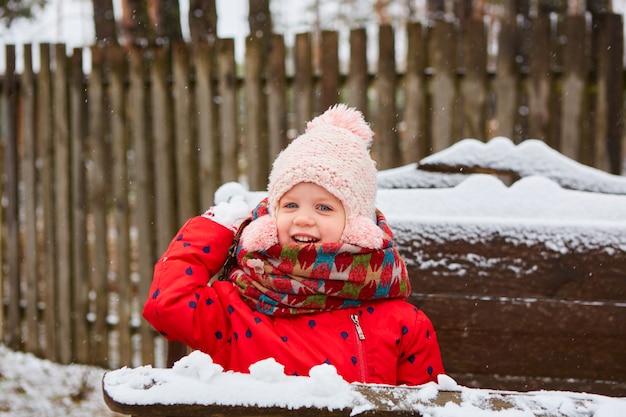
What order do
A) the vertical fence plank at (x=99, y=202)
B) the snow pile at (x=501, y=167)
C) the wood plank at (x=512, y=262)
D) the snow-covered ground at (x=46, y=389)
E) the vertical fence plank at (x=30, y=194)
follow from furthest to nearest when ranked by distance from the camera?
the vertical fence plank at (x=30, y=194)
the vertical fence plank at (x=99, y=202)
the snow-covered ground at (x=46, y=389)
the snow pile at (x=501, y=167)
the wood plank at (x=512, y=262)

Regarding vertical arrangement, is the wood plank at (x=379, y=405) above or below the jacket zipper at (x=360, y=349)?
above

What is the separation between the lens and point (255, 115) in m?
3.42

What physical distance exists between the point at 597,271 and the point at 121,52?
9.68 feet

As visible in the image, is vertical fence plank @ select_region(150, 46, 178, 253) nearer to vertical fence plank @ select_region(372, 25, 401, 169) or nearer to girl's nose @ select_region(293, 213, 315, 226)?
vertical fence plank @ select_region(372, 25, 401, 169)

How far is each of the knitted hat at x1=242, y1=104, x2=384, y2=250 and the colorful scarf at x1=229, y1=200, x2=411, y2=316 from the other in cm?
4

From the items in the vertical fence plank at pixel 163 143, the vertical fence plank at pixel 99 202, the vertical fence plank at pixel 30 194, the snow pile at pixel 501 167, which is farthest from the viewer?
the vertical fence plank at pixel 30 194

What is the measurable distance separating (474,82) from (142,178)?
199cm

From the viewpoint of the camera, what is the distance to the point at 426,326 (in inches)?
61.8

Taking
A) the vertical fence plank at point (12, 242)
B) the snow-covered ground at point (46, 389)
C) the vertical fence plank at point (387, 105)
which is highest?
the vertical fence plank at point (387, 105)

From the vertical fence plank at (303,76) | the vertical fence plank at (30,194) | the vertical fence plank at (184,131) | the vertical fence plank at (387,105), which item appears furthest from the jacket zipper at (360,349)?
the vertical fence plank at (30,194)

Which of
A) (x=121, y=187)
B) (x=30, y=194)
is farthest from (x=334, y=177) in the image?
(x=30, y=194)

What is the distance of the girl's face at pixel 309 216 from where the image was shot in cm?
150

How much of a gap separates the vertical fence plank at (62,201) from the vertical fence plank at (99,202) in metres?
0.16

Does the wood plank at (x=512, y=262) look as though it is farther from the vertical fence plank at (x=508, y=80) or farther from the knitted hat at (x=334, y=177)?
the vertical fence plank at (x=508, y=80)
